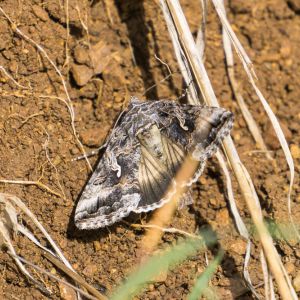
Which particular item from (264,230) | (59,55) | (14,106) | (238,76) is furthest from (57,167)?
(238,76)

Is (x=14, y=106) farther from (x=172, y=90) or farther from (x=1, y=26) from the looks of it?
(x=172, y=90)

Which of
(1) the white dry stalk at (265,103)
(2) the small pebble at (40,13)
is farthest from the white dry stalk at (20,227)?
(1) the white dry stalk at (265,103)

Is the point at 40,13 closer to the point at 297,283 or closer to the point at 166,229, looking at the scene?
the point at 166,229

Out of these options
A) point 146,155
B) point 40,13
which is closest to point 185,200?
point 146,155

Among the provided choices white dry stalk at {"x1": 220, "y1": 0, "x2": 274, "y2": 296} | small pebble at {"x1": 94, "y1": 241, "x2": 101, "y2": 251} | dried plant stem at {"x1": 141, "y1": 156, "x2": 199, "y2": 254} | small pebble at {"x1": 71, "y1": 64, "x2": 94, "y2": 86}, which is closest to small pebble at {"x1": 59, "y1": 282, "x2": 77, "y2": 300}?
small pebble at {"x1": 94, "y1": 241, "x2": 101, "y2": 251}

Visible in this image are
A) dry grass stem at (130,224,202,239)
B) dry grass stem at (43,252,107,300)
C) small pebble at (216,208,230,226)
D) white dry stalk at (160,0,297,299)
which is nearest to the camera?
dry grass stem at (43,252,107,300)

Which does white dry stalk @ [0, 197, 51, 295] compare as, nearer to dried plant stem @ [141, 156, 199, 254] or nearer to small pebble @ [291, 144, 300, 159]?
dried plant stem @ [141, 156, 199, 254]

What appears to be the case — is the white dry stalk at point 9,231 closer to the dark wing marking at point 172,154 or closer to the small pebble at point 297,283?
the dark wing marking at point 172,154
